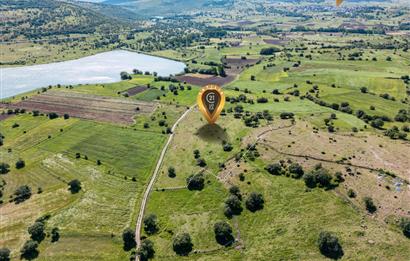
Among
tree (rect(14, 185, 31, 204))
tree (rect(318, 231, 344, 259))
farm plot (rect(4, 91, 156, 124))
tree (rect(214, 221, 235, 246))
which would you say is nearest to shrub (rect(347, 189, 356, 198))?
tree (rect(318, 231, 344, 259))

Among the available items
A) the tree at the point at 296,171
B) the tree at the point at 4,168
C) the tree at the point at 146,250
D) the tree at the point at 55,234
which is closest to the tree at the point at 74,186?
the tree at the point at 55,234

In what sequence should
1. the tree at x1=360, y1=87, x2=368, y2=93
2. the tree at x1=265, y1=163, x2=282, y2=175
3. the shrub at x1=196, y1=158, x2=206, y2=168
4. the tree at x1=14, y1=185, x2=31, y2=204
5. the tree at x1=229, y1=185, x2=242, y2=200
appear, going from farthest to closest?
the tree at x1=360, y1=87, x2=368, y2=93, the shrub at x1=196, y1=158, x2=206, y2=168, the tree at x1=265, y1=163, x2=282, y2=175, the tree at x1=229, y1=185, x2=242, y2=200, the tree at x1=14, y1=185, x2=31, y2=204

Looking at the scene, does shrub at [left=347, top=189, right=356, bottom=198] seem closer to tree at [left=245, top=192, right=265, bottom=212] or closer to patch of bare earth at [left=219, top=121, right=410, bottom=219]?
patch of bare earth at [left=219, top=121, right=410, bottom=219]

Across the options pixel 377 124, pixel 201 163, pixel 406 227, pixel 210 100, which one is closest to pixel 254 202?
pixel 201 163

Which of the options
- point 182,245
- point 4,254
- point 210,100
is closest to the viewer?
point 4,254

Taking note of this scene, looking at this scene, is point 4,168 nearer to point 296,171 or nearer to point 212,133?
point 212,133

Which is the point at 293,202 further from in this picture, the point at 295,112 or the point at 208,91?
the point at 295,112
